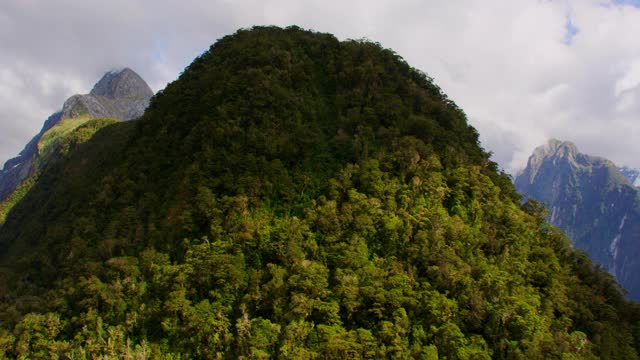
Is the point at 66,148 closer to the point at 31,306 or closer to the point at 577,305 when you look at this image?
the point at 31,306

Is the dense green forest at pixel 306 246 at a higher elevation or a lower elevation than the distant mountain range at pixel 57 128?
lower

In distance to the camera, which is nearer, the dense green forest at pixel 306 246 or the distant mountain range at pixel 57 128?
the dense green forest at pixel 306 246

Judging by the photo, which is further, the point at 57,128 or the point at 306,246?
the point at 57,128

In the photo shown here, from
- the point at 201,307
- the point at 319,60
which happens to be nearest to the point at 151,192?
the point at 201,307

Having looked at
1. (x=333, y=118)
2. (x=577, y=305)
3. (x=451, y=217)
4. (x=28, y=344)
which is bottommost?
(x=28, y=344)

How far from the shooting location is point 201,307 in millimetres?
32000

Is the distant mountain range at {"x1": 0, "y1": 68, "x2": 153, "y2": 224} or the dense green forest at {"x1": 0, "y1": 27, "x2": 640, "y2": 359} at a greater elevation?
the distant mountain range at {"x1": 0, "y1": 68, "x2": 153, "y2": 224}

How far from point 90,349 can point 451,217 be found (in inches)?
1166

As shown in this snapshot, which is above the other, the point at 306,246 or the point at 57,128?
the point at 57,128

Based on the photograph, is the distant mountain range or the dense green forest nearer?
the dense green forest

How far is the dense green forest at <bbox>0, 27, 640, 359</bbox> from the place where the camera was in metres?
31.1

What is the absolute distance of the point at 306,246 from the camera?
117 feet

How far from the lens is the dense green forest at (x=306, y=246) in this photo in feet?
102

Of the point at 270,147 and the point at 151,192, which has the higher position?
the point at 270,147
